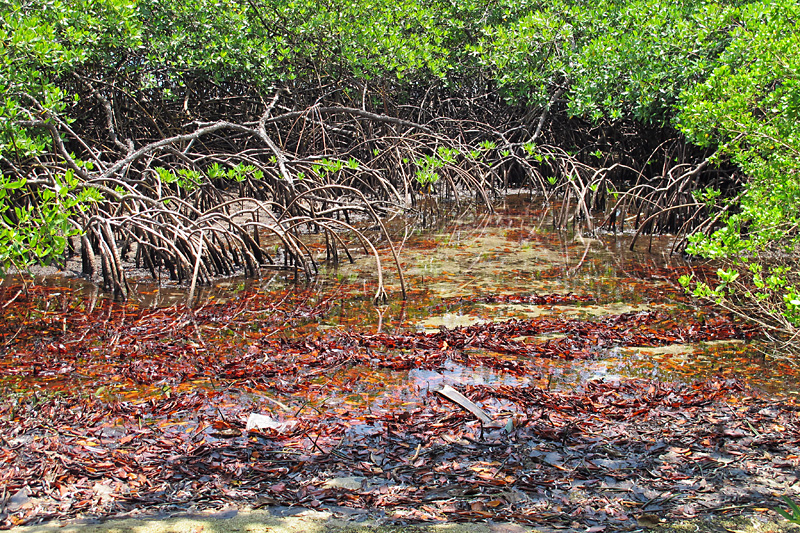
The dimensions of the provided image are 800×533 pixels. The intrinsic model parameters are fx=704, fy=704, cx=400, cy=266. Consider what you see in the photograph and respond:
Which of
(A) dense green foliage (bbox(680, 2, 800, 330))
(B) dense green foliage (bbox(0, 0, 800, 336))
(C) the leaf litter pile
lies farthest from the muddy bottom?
(B) dense green foliage (bbox(0, 0, 800, 336))

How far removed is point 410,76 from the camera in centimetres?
1026

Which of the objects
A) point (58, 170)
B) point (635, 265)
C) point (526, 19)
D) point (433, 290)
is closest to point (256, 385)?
point (433, 290)

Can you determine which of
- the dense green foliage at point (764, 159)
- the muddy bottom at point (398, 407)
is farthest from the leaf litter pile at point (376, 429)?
the dense green foliage at point (764, 159)

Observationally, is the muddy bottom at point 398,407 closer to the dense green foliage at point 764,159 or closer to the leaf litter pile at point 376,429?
the leaf litter pile at point 376,429

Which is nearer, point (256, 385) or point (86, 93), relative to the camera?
point (256, 385)

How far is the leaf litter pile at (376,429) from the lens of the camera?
7.51ft

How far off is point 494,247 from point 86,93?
15.6 feet

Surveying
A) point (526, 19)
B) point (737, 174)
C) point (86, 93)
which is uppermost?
point (526, 19)

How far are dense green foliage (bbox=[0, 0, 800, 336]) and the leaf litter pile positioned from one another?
Answer: 0.72 metres

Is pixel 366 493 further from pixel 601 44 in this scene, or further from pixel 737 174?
pixel 601 44

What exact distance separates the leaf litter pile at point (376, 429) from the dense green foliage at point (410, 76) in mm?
723

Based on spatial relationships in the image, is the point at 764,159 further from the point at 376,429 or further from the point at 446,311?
the point at 376,429

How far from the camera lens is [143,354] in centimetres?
383

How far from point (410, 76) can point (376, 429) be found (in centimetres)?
814
